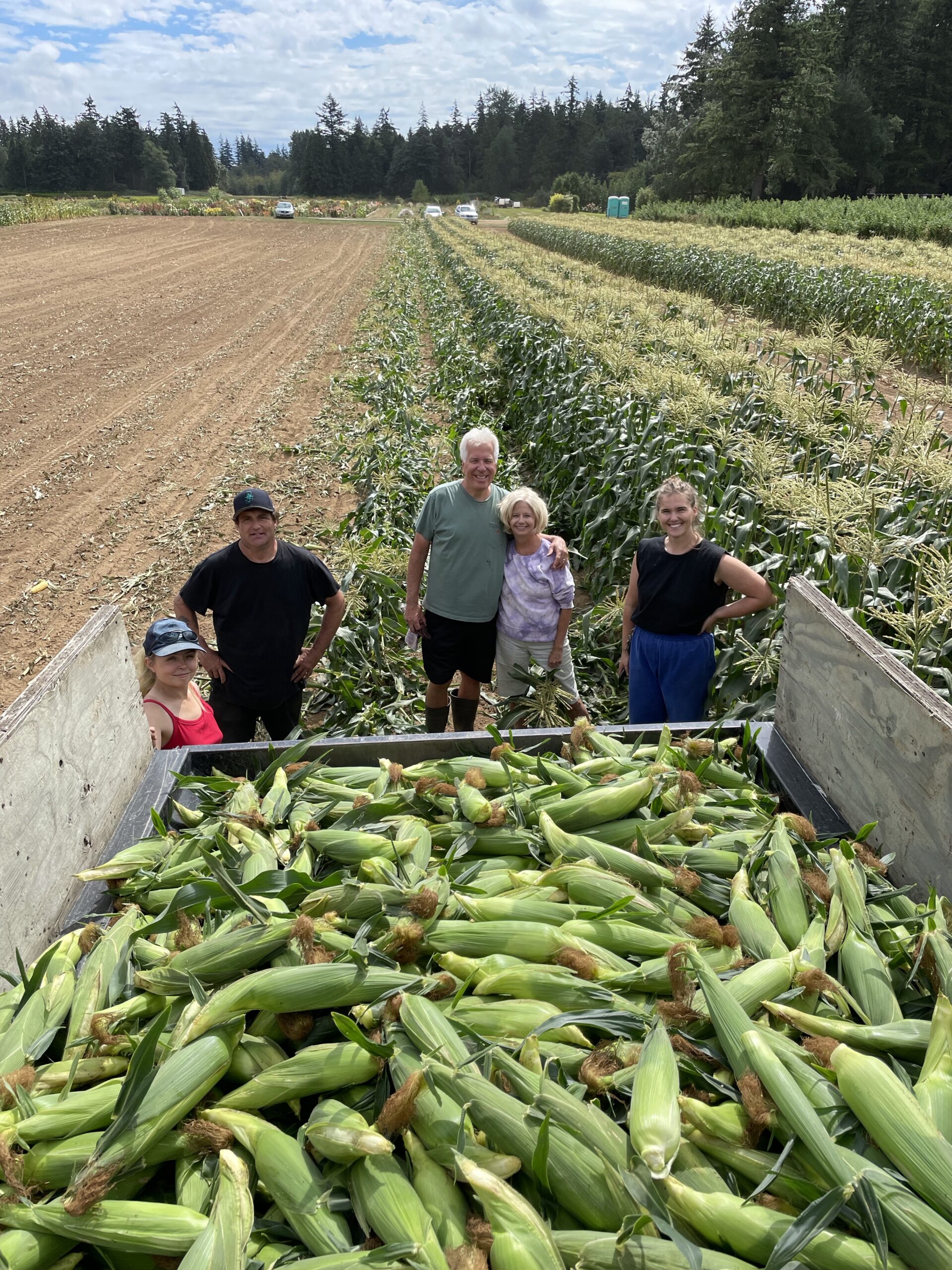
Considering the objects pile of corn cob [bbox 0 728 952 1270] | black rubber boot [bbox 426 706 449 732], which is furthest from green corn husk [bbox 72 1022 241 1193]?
black rubber boot [bbox 426 706 449 732]

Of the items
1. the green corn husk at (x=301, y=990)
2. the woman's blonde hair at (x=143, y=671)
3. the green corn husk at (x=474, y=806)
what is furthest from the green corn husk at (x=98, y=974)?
the woman's blonde hair at (x=143, y=671)

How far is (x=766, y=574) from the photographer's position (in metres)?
4.65

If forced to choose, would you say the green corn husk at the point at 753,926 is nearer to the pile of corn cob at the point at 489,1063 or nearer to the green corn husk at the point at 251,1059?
the pile of corn cob at the point at 489,1063

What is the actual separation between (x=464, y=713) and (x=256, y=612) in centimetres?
161

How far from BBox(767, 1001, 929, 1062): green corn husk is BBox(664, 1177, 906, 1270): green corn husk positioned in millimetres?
362

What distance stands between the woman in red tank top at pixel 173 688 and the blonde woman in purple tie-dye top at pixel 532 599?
68.8 inches

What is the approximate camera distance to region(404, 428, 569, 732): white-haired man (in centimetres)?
447

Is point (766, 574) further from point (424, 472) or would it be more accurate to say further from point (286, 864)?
point (424, 472)

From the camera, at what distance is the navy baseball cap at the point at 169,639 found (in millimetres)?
3615

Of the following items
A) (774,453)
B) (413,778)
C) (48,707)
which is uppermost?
(774,453)

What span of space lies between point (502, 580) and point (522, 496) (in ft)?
1.70

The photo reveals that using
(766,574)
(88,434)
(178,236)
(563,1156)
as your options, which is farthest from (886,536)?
(178,236)

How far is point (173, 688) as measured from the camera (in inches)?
147

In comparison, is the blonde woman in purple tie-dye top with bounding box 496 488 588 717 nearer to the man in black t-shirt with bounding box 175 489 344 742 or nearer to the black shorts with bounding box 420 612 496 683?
the black shorts with bounding box 420 612 496 683
